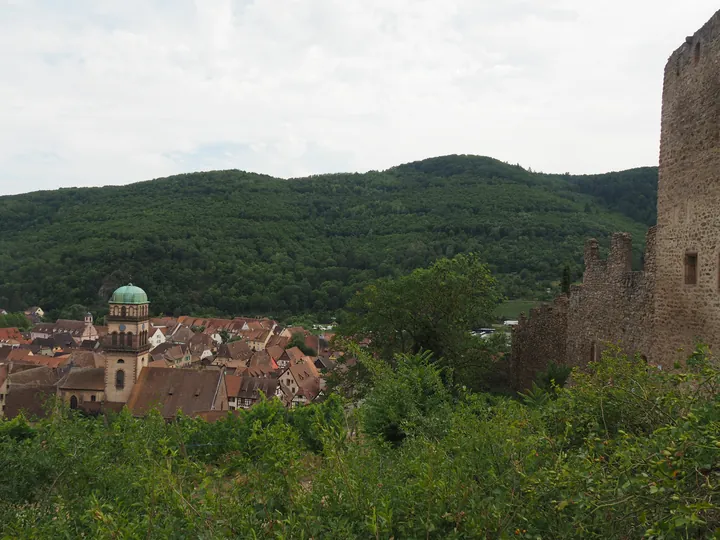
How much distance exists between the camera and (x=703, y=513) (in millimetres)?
3283

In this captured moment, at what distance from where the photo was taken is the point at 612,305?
1205 centimetres

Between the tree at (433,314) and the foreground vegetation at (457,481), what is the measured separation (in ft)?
34.8

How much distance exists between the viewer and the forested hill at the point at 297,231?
72438 millimetres

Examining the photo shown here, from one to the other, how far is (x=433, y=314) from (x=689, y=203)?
10.5 meters

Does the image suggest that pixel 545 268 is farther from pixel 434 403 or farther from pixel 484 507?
pixel 484 507

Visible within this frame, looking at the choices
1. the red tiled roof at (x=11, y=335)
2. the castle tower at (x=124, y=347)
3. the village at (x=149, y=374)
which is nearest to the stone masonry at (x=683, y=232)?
the village at (x=149, y=374)

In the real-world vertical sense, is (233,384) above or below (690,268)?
below

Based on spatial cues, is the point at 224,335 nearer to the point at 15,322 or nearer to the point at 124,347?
the point at 15,322

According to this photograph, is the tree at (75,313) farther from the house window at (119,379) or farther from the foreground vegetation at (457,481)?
the foreground vegetation at (457,481)

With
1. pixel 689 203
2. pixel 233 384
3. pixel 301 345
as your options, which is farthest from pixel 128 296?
pixel 689 203

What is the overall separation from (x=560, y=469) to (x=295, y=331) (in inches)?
2860

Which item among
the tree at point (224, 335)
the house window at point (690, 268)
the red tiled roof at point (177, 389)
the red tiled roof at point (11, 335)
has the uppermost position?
the house window at point (690, 268)

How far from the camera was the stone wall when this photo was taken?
1077 cm

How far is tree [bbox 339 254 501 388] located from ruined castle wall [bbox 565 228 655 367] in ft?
13.5
